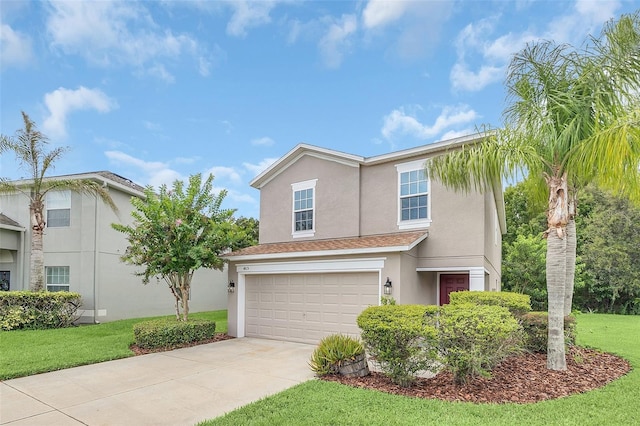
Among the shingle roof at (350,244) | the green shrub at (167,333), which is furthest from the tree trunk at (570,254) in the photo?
the green shrub at (167,333)

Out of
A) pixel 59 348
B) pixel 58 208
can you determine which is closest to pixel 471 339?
pixel 59 348

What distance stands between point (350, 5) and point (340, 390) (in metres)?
11.3

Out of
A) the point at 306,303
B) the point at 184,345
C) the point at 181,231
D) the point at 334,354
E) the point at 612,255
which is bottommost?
the point at 184,345

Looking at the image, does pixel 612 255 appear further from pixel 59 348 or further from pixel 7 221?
pixel 7 221

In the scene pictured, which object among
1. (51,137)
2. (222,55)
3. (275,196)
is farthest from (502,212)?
(51,137)

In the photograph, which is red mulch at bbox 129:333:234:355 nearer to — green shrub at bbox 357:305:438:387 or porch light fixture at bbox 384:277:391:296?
porch light fixture at bbox 384:277:391:296

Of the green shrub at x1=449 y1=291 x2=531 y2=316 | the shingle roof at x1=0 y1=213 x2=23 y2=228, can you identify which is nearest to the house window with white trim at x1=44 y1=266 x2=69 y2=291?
the shingle roof at x1=0 y1=213 x2=23 y2=228

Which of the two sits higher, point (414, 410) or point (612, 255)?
point (612, 255)

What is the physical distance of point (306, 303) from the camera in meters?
11.7

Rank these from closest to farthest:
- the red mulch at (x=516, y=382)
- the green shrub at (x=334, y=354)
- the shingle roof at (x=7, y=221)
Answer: the red mulch at (x=516, y=382) → the green shrub at (x=334, y=354) → the shingle roof at (x=7, y=221)

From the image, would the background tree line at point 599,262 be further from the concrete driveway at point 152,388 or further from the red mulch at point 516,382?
the concrete driveway at point 152,388

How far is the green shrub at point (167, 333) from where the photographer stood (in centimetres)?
1058

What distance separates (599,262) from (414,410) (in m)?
23.9

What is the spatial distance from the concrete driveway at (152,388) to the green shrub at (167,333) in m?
0.86
